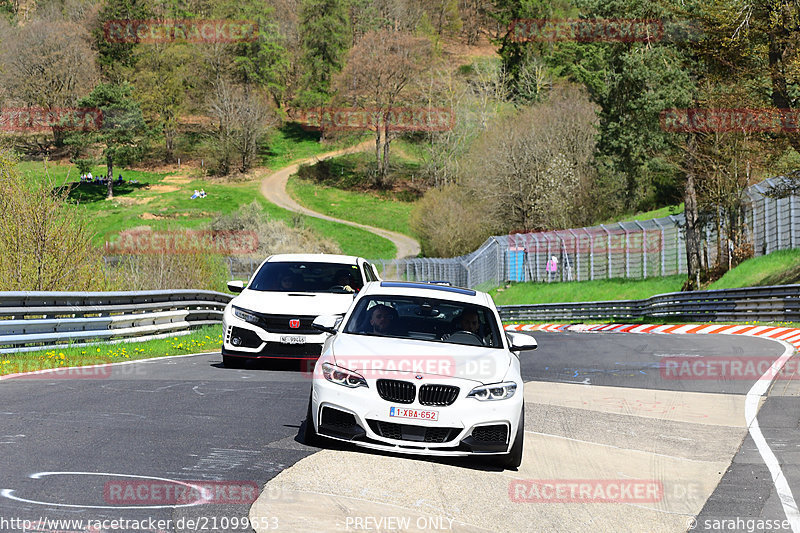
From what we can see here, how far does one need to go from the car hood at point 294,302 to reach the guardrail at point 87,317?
3498 mm

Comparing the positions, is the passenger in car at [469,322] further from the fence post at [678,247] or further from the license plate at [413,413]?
the fence post at [678,247]

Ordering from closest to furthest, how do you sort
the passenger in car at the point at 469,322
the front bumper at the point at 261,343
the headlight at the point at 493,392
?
the headlight at the point at 493,392, the passenger in car at the point at 469,322, the front bumper at the point at 261,343

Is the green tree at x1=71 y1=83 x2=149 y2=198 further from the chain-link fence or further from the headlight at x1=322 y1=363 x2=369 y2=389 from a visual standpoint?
the headlight at x1=322 y1=363 x2=369 y2=389

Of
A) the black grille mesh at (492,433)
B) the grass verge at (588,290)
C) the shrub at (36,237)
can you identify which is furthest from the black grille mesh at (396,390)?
the grass verge at (588,290)

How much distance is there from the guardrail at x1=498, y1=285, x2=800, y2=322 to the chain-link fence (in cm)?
448

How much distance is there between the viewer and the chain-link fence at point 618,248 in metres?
36.8

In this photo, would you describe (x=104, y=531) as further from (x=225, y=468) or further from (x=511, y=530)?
(x=511, y=530)

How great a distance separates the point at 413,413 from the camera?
24.7 ft

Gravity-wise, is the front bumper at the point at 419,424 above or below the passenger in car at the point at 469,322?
below

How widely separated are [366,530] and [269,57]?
124 meters

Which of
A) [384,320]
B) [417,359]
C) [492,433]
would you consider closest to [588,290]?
[384,320]

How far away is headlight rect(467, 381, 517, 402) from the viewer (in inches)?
305

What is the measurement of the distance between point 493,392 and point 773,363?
981 cm

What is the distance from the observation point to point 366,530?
559 centimetres
